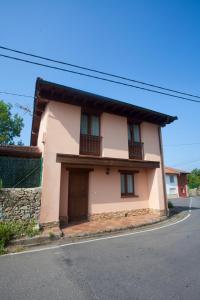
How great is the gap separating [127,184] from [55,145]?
214 inches

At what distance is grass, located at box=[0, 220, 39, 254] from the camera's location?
20.3 feet

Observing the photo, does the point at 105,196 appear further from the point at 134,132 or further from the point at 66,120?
the point at 66,120

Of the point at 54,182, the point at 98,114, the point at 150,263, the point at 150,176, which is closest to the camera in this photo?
the point at 150,263

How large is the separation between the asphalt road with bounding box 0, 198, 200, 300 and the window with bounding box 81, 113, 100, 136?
237 inches

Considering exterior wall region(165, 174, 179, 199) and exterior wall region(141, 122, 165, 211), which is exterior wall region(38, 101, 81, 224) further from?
exterior wall region(165, 174, 179, 199)

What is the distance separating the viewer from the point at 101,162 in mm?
9789

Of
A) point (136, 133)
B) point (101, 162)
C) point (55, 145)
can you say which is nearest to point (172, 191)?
point (136, 133)

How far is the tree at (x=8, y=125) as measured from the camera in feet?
83.9

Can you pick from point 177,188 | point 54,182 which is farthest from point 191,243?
point 177,188

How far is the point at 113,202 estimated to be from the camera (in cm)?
1050

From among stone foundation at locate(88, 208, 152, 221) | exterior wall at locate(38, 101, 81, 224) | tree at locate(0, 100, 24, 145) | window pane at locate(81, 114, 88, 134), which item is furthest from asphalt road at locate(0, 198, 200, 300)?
tree at locate(0, 100, 24, 145)

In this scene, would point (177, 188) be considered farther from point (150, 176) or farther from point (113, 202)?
point (113, 202)

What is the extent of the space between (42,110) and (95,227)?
24.2 feet

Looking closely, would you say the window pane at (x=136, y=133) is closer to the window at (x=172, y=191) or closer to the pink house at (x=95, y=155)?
the pink house at (x=95, y=155)
